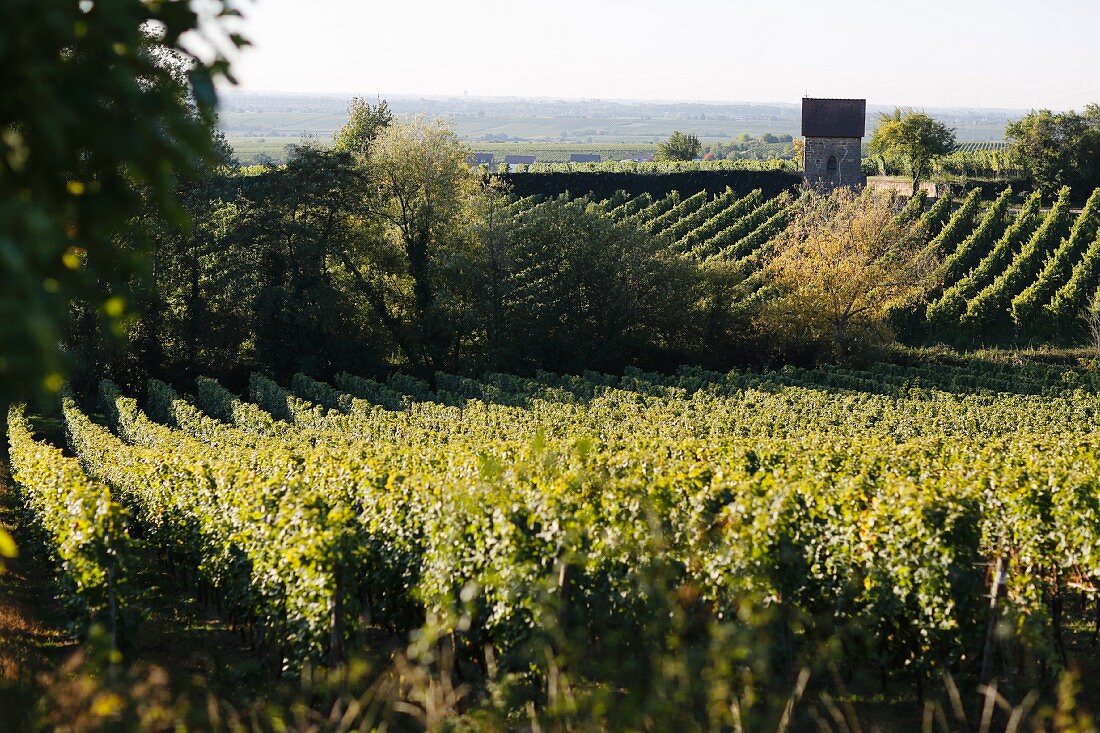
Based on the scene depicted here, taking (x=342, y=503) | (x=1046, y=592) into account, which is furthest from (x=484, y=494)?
(x=1046, y=592)

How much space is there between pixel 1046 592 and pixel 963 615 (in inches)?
87.4

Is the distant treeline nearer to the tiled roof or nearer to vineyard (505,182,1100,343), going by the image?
vineyard (505,182,1100,343)

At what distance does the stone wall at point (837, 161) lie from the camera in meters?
56.1

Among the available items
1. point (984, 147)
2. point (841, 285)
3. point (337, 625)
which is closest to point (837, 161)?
point (841, 285)

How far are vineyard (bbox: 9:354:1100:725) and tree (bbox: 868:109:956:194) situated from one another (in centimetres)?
4825

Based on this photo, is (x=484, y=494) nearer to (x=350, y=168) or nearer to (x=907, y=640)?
(x=907, y=640)

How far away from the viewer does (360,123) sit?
60.5 metres

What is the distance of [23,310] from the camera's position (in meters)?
2.91

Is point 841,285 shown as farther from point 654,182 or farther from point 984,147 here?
point 984,147

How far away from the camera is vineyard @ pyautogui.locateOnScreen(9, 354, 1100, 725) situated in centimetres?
800

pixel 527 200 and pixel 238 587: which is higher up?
pixel 527 200

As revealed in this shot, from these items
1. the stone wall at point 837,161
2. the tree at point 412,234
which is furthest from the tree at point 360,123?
the stone wall at point 837,161

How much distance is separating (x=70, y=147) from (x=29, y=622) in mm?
9636

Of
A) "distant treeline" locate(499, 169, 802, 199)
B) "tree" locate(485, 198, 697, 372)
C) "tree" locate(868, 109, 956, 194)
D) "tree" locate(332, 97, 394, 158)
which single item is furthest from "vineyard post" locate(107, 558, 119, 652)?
"tree" locate(868, 109, 956, 194)
